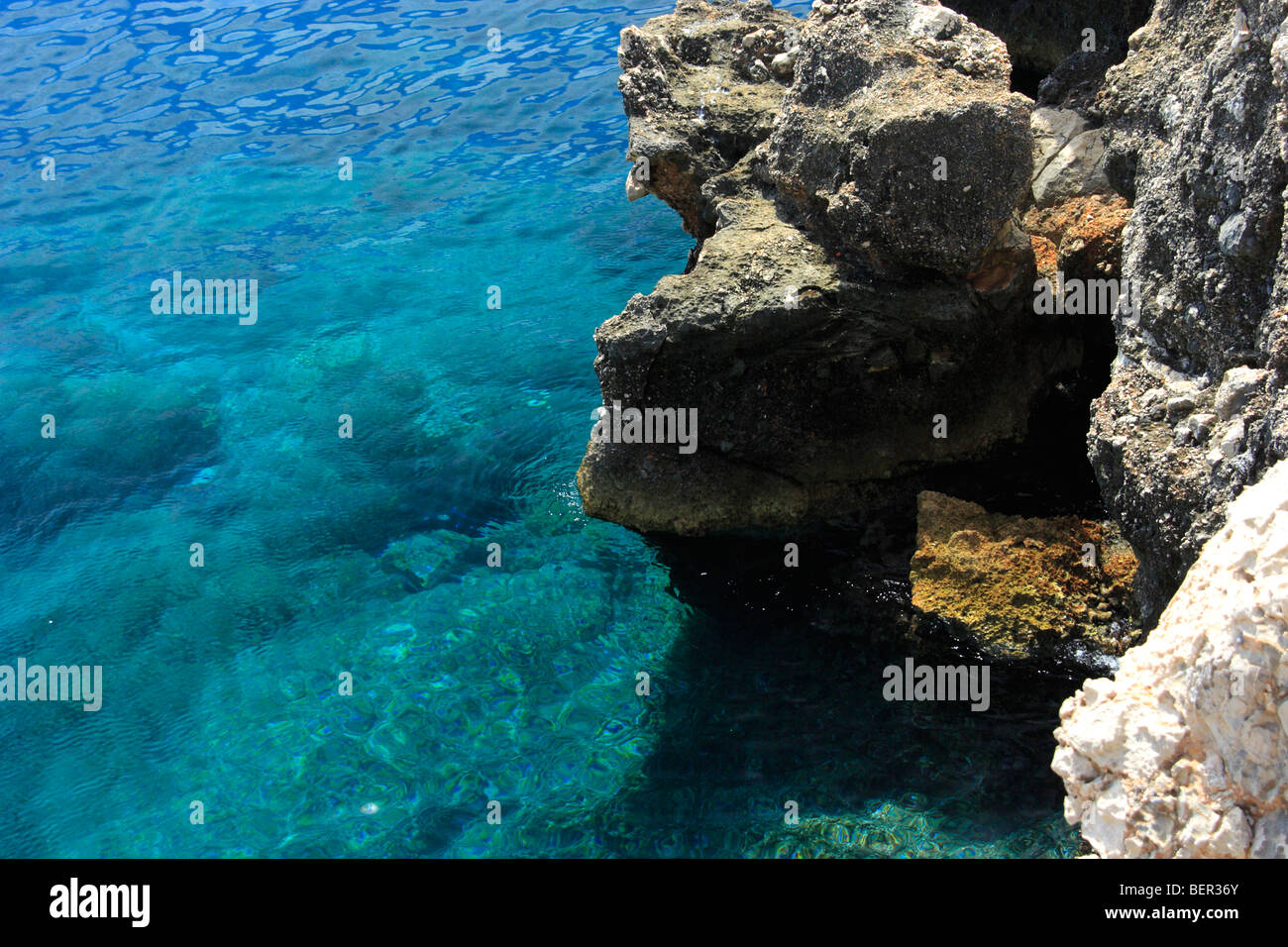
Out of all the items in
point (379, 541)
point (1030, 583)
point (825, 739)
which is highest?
point (1030, 583)

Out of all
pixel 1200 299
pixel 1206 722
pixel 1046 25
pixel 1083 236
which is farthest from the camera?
pixel 1046 25

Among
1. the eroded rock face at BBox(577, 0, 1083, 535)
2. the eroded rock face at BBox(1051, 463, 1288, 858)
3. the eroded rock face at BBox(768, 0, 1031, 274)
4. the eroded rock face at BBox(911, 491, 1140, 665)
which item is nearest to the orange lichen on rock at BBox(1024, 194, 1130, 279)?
the eroded rock face at BBox(577, 0, 1083, 535)

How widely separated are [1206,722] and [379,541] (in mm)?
6409

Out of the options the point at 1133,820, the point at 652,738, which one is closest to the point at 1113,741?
the point at 1133,820

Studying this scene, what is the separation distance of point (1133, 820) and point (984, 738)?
2745 mm

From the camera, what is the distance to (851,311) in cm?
645

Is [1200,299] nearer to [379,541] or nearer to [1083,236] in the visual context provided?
[1083,236]

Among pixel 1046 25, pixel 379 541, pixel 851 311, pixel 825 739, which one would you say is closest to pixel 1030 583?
pixel 825 739

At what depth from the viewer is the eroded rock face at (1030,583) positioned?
230 inches

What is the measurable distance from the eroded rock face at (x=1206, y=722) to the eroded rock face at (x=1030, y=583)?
9.34ft

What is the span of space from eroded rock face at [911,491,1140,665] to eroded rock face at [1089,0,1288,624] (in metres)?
0.81

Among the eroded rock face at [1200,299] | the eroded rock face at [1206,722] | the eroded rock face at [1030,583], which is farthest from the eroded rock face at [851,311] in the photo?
the eroded rock face at [1206,722]

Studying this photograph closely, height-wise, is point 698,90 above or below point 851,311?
above

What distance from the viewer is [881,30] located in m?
6.64
